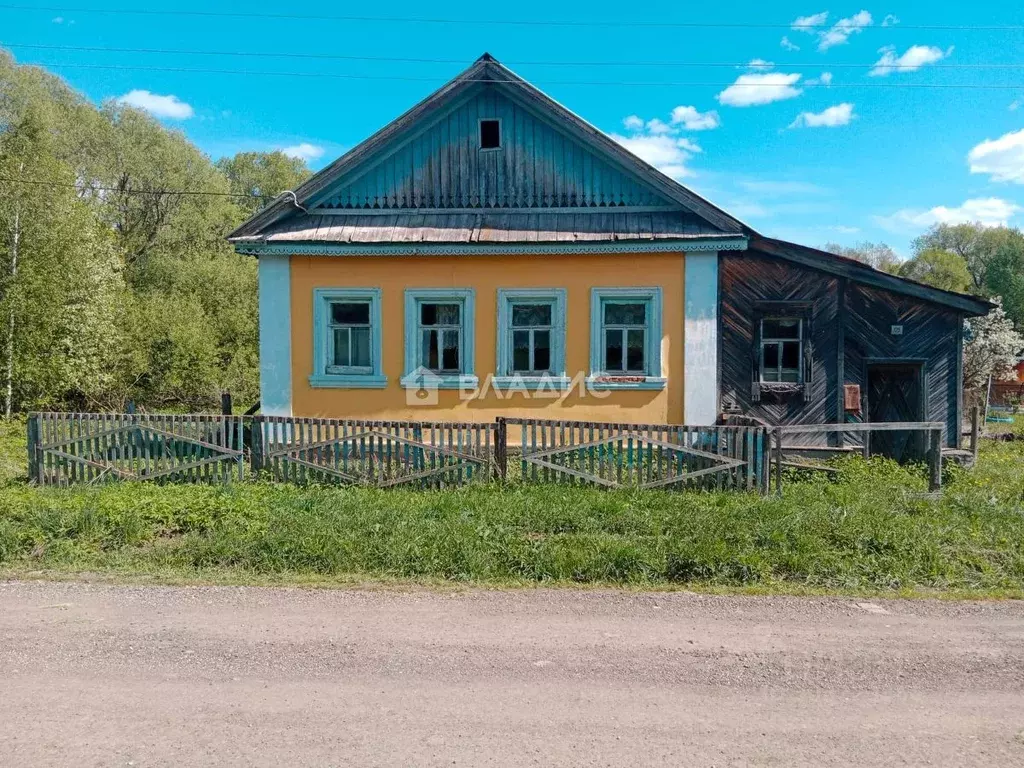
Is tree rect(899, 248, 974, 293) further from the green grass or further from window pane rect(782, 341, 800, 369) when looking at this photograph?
the green grass

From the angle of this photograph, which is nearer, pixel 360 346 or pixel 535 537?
pixel 535 537

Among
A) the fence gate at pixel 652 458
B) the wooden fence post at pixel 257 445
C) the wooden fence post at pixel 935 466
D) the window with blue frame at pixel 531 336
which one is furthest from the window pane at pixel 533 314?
the wooden fence post at pixel 935 466

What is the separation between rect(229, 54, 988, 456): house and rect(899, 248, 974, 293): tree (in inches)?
1755

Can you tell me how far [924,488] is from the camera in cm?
869

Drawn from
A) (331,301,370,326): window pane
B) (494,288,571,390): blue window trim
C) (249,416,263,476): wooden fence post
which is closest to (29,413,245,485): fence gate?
(249,416,263,476): wooden fence post

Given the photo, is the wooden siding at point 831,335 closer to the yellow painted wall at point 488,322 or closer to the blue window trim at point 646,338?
the yellow painted wall at point 488,322

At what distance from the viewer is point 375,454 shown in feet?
30.6

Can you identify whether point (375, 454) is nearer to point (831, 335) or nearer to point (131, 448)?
point (131, 448)

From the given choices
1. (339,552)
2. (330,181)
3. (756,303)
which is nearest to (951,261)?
(756,303)

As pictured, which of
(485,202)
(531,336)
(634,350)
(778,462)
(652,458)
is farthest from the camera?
(485,202)

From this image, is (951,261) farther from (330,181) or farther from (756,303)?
(330,181)

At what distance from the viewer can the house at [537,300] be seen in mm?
11258

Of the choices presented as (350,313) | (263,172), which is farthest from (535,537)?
(263,172)

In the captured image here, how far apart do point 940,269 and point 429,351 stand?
173ft
